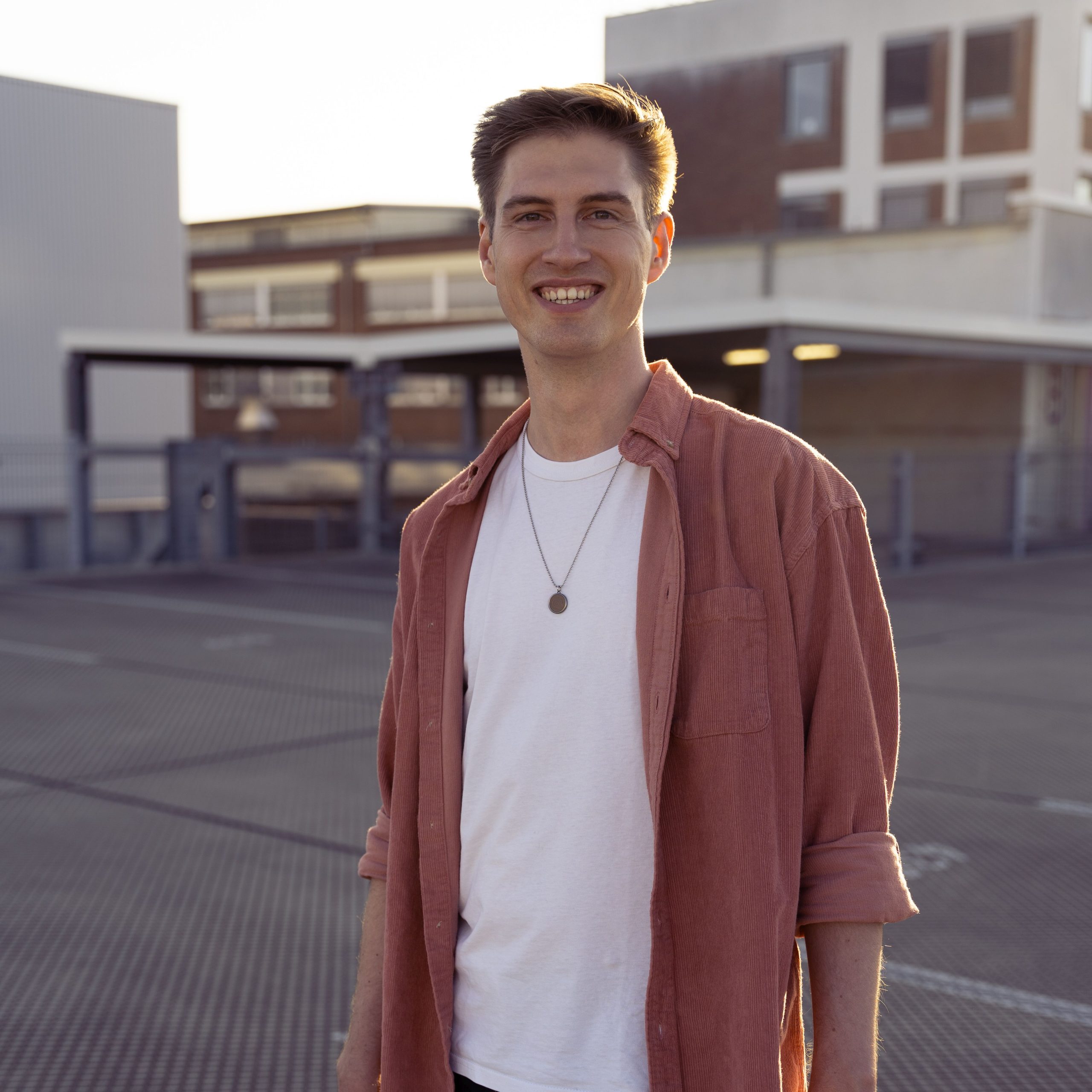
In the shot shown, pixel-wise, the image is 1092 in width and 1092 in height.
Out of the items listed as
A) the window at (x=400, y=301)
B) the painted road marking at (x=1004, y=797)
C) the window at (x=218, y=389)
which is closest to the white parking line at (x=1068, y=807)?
the painted road marking at (x=1004, y=797)

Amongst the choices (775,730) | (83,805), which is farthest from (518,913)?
(83,805)

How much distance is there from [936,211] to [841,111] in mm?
3428

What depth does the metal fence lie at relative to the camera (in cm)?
1756

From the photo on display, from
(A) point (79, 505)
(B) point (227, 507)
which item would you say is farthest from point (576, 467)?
(B) point (227, 507)

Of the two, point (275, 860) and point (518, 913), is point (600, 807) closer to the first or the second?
point (518, 913)

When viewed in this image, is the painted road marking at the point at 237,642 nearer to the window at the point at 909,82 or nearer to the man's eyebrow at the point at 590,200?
the man's eyebrow at the point at 590,200

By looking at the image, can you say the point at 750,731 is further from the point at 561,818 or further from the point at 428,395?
the point at 428,395

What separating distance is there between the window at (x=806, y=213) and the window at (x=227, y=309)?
77.0 ft

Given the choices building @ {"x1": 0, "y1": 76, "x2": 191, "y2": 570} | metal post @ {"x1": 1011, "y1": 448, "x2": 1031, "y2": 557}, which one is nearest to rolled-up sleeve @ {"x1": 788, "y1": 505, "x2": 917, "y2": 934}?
metal post @ {"x1": 1011, "y1": 448, "x2": 1031, "y2": 557}

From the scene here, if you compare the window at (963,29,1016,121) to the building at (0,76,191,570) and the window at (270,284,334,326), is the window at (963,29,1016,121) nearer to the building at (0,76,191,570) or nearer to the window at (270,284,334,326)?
the building at (0,76,191,570)

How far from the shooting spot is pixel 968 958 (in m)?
4.13

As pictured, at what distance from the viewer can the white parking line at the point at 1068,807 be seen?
5707mm

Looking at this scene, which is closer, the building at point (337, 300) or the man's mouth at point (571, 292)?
the man's mouth at point (571, 292)

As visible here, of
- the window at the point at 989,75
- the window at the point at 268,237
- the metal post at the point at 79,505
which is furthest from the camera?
the window at the point at 268,237
